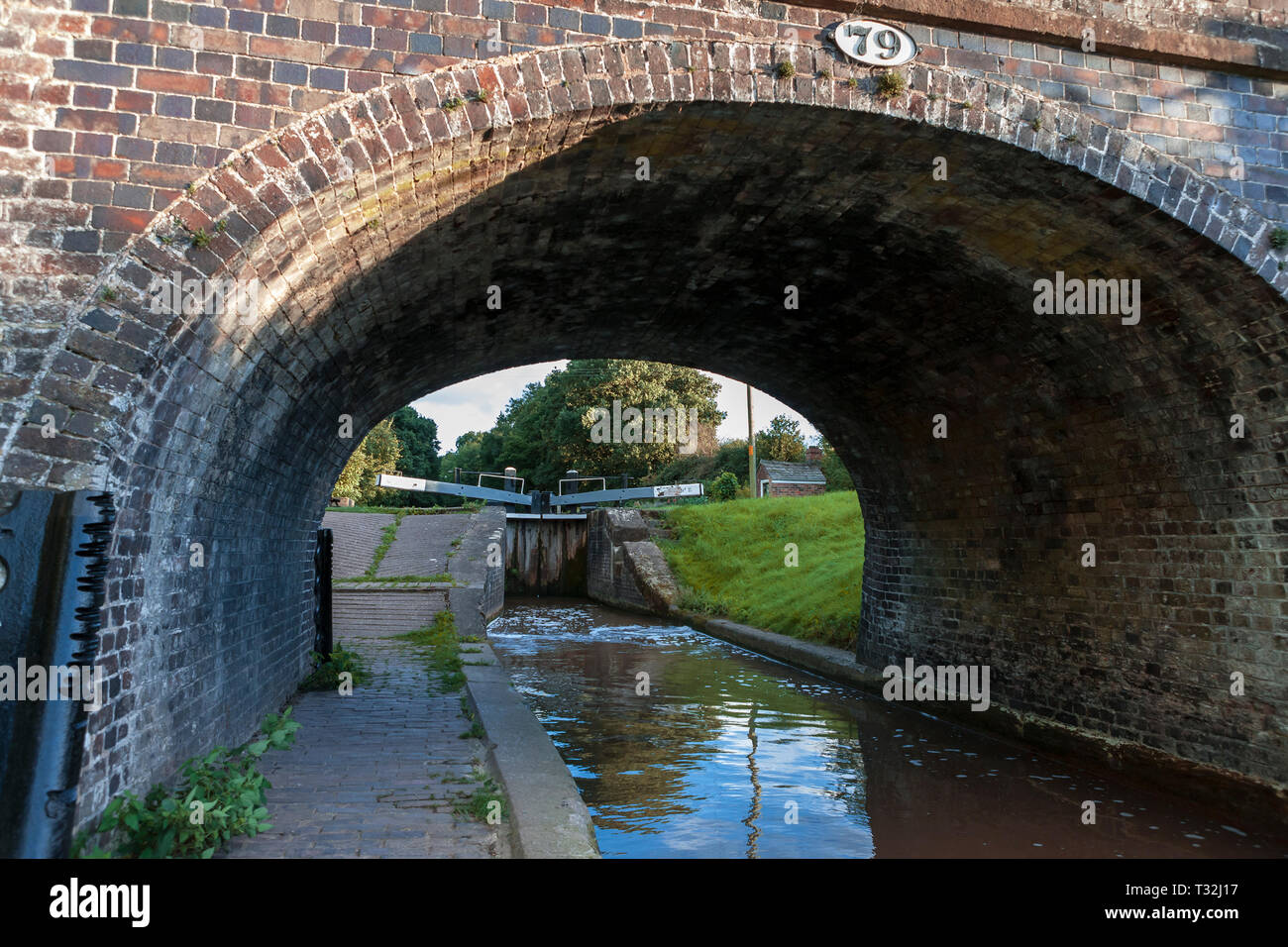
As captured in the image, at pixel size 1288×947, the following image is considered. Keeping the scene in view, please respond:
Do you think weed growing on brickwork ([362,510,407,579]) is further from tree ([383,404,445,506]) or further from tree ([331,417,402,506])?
tree ([383,404,445,506])

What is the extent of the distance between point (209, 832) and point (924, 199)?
5735 mm

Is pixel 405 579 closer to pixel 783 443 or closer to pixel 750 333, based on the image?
pixel 750 333

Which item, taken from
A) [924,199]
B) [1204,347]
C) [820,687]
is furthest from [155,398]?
[820,687]

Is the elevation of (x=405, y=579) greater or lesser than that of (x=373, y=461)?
lesser

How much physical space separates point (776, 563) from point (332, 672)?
40.4ft

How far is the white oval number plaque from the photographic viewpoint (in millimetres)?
5328

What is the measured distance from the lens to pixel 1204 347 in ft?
21.3

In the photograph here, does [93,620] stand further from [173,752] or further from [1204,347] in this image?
[1204,347]

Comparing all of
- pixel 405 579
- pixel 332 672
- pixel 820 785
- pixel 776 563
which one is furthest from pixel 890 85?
pixel 776 563

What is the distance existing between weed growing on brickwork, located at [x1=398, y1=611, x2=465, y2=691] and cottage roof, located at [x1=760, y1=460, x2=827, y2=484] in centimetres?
2434

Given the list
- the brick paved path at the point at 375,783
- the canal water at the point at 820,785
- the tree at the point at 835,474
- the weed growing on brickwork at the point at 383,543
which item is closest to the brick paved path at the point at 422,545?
the weed growing on brickwork at the point at 383,543

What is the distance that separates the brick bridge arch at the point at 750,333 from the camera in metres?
4.54

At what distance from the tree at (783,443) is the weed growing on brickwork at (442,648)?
29195mm

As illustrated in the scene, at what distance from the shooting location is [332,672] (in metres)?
10.0
